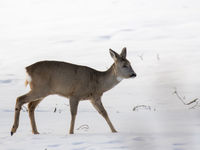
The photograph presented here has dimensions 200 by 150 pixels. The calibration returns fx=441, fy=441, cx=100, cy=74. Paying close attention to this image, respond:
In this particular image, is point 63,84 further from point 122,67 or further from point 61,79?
point 122,67

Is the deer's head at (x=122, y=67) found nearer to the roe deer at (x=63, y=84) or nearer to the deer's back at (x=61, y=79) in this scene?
the roe deer at (x=63, y=84)

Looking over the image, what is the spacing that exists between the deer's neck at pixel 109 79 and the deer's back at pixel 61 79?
29 centimetres

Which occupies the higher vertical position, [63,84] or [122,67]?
[122,67]

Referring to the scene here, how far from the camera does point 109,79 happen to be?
23.8 feet

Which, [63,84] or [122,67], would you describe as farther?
[122,67]

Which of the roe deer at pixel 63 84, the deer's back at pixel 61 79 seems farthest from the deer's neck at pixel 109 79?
the deer's back at pixel 61 79

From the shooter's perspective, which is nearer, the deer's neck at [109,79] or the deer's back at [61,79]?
the deer's back at [61,79]

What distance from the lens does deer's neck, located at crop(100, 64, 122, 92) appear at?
282 inches

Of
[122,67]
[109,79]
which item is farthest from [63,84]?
[122,67]

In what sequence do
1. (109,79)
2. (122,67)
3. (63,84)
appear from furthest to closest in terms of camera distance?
(109,79), (122,67), (63,84)

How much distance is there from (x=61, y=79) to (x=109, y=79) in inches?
37.7

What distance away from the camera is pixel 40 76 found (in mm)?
6535

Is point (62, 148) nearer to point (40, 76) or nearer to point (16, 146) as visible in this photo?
point (16, 146)

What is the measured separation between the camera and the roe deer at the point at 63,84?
21.4 ft
